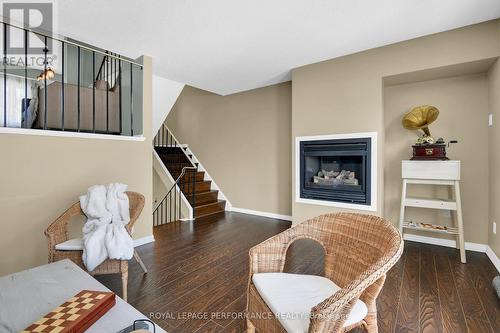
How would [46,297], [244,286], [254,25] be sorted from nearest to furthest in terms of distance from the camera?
[46,297] → [244,286] → [254,25]

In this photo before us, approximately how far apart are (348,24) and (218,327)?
2880 millimetres

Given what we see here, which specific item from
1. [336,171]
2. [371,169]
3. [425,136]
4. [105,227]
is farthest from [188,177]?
[425,136]

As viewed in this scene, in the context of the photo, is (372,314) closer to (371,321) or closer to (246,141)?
(371,321)

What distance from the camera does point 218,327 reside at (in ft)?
5.16

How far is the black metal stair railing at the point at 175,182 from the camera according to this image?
4.78m

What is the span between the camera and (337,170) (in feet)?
11.1

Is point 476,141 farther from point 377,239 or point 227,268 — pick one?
point 227,268

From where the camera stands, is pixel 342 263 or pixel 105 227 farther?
pixel 105 227

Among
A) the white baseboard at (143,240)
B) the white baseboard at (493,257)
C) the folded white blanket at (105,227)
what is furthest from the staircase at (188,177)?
the white baseboard at (493,257)

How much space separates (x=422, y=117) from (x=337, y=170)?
118 centimetres

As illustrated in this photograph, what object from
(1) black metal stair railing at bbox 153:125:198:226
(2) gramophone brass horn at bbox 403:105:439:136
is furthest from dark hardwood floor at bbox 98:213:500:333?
(1) black metal stair railing at bbox 153:125:198:226

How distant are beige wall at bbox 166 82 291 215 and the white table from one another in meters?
3.44

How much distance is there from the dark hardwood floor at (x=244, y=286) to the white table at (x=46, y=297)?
64 centimetres

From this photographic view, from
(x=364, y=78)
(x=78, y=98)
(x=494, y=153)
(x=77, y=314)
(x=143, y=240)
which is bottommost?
(x=143, y=240)
